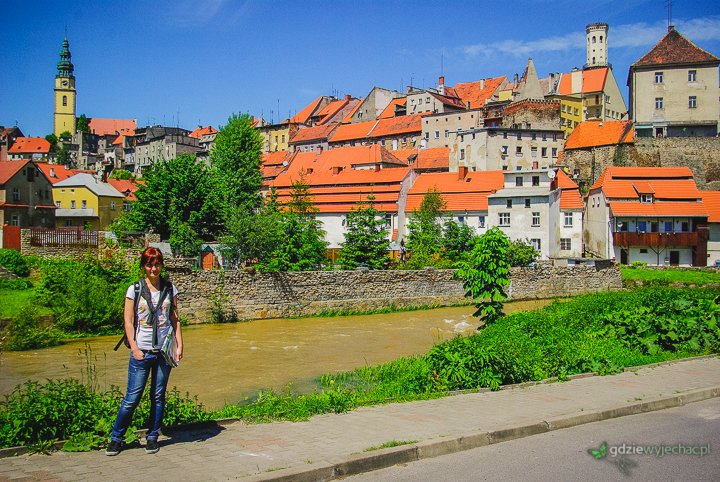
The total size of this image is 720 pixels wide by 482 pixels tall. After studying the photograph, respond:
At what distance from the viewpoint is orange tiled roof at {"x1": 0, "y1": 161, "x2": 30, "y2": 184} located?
47875 millimetres

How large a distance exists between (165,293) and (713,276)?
4627 cm

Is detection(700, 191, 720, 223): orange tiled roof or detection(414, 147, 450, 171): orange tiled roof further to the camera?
detection(414, 147, 450, 171): orange tiled roof

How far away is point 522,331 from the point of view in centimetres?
1509

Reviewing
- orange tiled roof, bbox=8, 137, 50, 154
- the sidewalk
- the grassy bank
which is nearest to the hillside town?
the grassy bank

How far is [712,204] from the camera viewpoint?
53.5 metres

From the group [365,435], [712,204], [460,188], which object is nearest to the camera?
[365,435]

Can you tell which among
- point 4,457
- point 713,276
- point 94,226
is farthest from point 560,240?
point 4,457

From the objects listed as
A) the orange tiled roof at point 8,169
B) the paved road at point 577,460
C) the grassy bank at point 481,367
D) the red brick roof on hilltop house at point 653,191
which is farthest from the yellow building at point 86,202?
the paved road at point 577,460

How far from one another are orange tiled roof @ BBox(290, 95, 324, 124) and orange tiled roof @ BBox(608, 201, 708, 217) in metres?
71.7

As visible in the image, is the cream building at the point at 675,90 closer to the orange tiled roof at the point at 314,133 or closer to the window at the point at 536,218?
the window at the point at 536,218

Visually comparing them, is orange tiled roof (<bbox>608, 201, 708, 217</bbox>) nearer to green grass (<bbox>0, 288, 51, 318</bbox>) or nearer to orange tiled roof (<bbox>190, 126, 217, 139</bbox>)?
green grass (<bbox>0, 288, 51, 318</bbox>)

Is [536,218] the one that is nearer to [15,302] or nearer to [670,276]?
[670,276]

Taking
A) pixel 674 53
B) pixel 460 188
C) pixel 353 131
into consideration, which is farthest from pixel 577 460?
pixel 353 131

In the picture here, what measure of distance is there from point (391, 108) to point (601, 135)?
39.4 m
